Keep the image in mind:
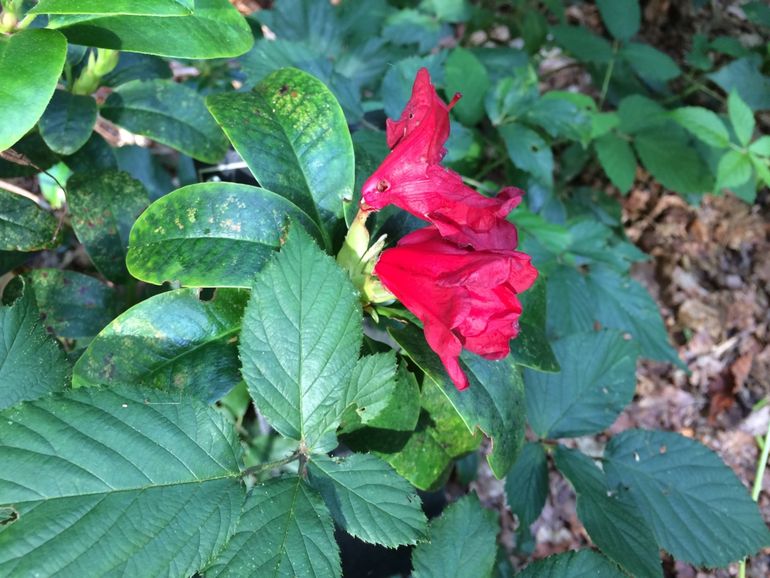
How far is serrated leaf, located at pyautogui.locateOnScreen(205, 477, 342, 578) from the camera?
2.22ft

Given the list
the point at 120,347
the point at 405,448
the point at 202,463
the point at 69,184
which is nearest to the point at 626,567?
the point at 405,448

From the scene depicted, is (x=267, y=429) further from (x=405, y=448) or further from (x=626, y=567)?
(x=626, y=567)

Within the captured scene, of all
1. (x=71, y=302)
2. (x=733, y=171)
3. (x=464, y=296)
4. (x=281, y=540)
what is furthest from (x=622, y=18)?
(x=281, y=540)

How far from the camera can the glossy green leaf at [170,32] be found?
85 centimetres

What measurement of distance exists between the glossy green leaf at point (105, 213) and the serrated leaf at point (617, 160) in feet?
4.60

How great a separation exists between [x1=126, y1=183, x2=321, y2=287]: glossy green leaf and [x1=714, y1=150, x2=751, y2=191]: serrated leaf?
4.58 feet

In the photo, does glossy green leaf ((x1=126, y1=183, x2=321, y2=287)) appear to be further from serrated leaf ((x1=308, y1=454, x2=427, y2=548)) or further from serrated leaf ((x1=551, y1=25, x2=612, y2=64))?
serrated leaf ((x1=551, y1=25, x2=612, y2=64))

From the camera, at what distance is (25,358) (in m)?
0.79

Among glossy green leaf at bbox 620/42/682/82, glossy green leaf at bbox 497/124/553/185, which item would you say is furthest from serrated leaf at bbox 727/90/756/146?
glossy green leaf at bbox 497/124/553/185

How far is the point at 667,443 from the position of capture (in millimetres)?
1250

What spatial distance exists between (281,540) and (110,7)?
2.10 feet

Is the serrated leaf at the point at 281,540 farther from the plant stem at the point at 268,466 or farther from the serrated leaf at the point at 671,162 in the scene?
the serrated leaf at the point at 671,162

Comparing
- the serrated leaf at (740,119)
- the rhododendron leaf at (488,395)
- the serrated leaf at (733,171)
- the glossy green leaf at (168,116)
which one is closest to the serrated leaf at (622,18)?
the serrated leaf at (740,119)

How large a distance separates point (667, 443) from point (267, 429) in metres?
0.84
